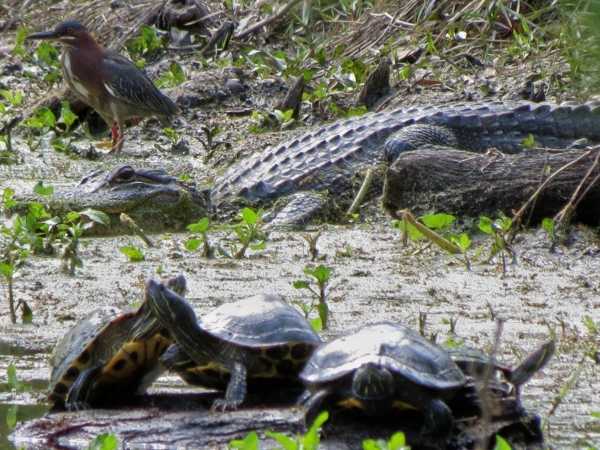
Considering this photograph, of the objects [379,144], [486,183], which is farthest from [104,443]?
[379,144]

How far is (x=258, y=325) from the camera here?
3.16m

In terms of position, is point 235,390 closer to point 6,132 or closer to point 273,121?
point 273,121

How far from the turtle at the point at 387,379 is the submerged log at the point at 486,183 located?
3642 mm

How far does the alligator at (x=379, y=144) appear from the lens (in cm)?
794

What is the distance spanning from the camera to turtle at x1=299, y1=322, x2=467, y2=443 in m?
2.73

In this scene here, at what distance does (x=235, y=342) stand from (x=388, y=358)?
0.55 m

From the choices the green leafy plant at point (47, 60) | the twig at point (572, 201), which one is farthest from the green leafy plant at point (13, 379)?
the green leafy plant at point (47, 60)

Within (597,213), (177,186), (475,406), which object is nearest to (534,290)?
(597,213)

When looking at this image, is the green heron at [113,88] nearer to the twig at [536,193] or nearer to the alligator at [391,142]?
the alligator at [391,142]

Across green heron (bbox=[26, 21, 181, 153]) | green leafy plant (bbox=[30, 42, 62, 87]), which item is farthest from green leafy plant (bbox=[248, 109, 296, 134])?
green leafy plant (bbox=[30, 42, 62, 87])

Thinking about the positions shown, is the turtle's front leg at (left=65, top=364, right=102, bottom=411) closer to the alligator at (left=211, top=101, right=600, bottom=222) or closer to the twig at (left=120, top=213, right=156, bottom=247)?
the twig at (left=120, top=213, right=156, bottom=247)

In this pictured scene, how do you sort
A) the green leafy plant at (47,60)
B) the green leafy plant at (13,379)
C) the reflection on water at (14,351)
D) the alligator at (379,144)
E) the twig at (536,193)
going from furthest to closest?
the green leafy plant at (47,60) < the alligator at (379,144) < the twig at (536,193) < the reflection on water at (14,351) < the green leafy plant at (13,379)

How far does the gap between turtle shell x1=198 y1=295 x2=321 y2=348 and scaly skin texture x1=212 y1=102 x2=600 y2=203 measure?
15.4 feet

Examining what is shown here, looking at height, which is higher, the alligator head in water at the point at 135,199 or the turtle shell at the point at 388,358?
the turtle shell at the point at 388,358
